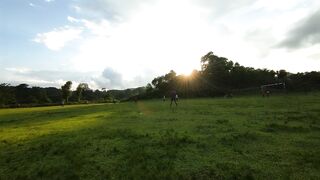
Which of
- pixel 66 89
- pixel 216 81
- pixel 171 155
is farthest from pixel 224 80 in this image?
pixel 171 155

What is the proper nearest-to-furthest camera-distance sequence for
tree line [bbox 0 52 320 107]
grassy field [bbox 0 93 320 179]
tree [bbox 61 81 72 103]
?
grassy field [bbox 0 93 320 179], tree line [bbox 0 52 320 107], tree [bbox 61 81 72 103]

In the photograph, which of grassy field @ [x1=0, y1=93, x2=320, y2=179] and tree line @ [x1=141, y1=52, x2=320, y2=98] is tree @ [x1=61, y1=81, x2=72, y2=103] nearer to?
tree line @ [x1=141, y1=52, x2=320, y2=98]

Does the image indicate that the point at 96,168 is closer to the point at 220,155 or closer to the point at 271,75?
the point at 220,155

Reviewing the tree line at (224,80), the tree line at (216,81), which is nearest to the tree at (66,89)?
the tree line at (216,81)

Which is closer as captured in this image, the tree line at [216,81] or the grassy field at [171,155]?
the grassy field at [171,155]

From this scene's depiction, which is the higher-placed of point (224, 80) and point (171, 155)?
point (224, 80)

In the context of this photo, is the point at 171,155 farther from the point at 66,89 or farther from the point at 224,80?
the point at 66,89

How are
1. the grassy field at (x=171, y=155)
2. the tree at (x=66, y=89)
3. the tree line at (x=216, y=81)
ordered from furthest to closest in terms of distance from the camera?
the tree at (x=66, y=89), the tree line at (x=216, y=81), the grassy field at (x=171, y=155)

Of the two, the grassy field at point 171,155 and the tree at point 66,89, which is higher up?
the tree at point 66,89

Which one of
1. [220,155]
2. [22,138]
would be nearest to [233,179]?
[220,155]

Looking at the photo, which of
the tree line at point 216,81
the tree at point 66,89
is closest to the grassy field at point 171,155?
the tree line at point 216,81

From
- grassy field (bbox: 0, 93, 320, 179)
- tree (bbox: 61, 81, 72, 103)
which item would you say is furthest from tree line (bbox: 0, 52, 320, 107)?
grassy field (bbox: 0, 93, 320, 179)

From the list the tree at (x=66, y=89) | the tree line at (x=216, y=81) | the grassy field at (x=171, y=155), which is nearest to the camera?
the grassy field at (x=171, y=155)

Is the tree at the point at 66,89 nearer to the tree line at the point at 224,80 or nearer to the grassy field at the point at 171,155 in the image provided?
the tree line at the point at 224,80
